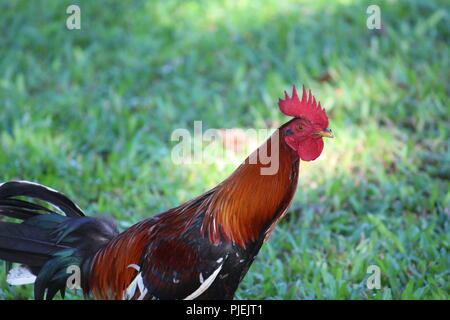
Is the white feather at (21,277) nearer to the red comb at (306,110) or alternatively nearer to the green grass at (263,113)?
the green grass at (263,113)

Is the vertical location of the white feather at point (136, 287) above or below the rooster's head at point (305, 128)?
below

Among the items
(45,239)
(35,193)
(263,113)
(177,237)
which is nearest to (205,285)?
(177,237)

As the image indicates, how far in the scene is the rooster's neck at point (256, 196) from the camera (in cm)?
279

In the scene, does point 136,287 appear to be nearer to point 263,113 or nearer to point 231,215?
point 231,215

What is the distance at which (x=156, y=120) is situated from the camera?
5465 millimetres

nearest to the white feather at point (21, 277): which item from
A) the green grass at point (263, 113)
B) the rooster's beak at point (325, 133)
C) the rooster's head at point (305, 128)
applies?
the green grass at point (263, 113)

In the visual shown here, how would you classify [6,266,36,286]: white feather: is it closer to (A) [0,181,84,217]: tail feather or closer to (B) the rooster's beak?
(A) [0,181,84,217]: tail feather

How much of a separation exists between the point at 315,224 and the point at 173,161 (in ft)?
4.16

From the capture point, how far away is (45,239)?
10.0 feet

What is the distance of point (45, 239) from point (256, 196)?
41.6 inches

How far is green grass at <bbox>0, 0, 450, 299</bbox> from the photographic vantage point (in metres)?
4.01

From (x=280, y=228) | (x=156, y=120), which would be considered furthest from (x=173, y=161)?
(x=280, y=228)

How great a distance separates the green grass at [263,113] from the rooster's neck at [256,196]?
976mm
